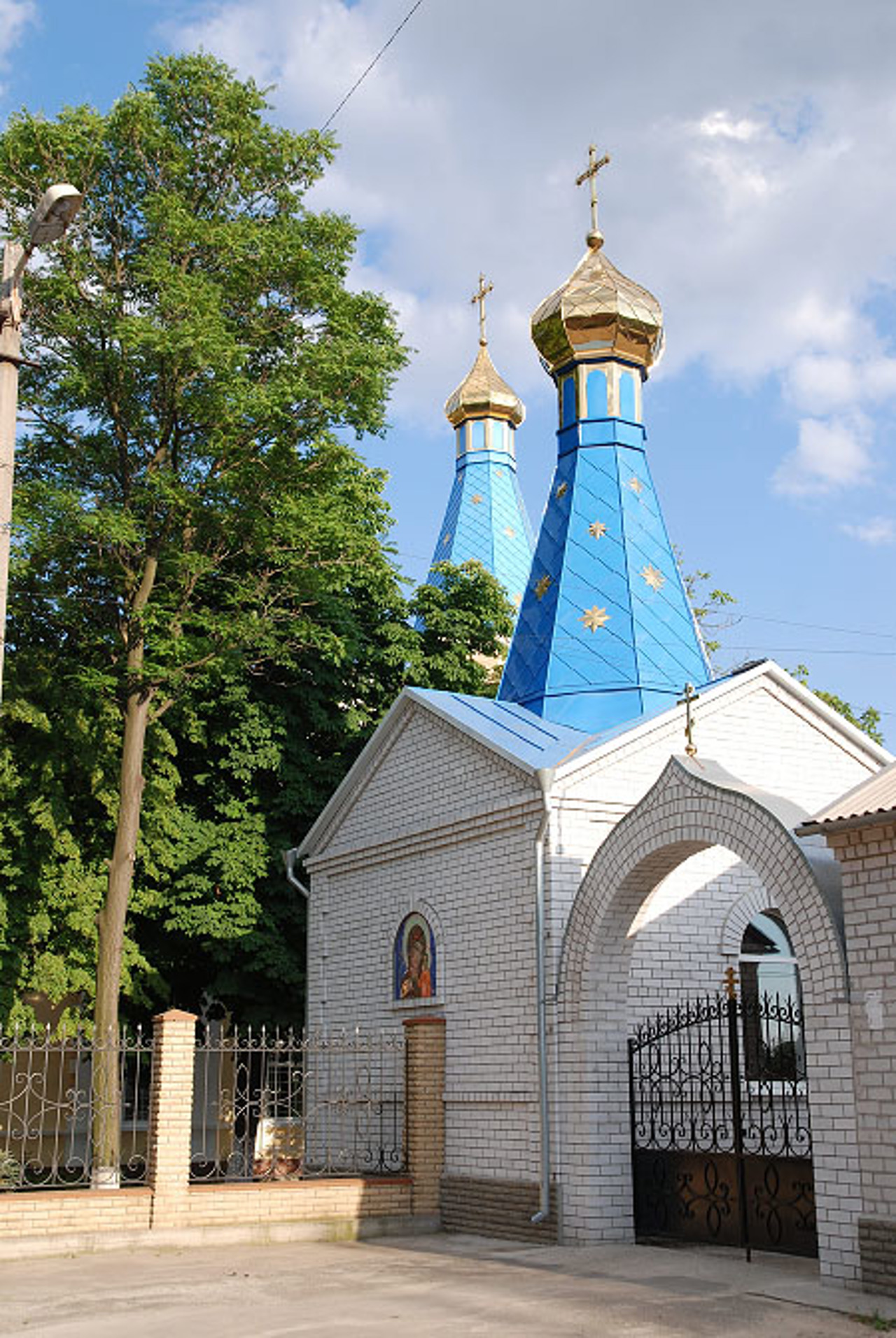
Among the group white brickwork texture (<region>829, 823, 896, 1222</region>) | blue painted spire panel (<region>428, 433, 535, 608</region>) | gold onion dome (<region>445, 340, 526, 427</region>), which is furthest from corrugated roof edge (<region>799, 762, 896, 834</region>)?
gold onion dome (<region>445, 340, 526, 427</region>)

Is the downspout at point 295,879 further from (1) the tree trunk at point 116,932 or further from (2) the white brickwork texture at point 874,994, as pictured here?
(2) the white brickwork texture at point 874,994

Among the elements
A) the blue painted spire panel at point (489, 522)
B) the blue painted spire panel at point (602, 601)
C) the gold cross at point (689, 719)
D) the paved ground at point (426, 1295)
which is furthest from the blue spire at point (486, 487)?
the paved ground at point (426, 1295)

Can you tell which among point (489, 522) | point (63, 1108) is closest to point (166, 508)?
point (63, 1108)

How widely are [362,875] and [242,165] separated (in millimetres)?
7437

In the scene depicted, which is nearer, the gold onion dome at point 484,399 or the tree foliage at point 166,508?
the tree foliage at point 166,508

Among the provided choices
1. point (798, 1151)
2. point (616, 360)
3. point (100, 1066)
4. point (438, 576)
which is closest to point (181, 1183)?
point (100, 1066)

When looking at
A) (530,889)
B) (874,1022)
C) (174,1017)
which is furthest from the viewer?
(530,889)

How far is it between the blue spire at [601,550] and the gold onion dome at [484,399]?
1060 cm

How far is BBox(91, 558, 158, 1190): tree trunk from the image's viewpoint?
11.6 metres

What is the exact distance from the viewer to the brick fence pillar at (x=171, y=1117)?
10.4m

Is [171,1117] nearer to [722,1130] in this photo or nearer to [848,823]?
[722,1130]

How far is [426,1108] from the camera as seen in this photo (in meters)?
11.6

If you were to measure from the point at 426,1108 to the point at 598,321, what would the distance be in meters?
8.60

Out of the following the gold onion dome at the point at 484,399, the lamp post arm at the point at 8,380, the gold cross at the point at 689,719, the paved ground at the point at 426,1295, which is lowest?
the paved ground at the point at 426,1295
